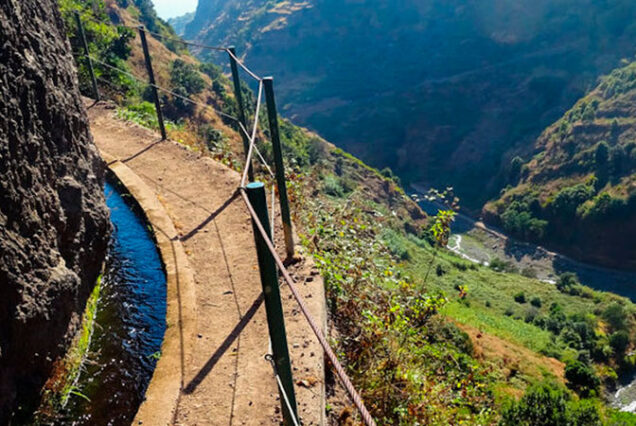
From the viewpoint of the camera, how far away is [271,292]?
81.5 inches

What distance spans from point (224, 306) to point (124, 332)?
2.97 feet

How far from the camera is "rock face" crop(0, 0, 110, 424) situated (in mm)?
2854

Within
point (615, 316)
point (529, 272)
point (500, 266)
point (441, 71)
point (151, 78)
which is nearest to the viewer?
point (151, 78)

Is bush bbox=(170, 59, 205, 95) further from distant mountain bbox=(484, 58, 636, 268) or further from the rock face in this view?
distant mountain bbox=(484, 58, 636, 268)

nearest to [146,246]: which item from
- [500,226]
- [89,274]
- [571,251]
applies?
[89,274]

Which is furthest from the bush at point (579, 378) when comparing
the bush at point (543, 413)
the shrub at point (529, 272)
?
the shrub at point (529, 272)

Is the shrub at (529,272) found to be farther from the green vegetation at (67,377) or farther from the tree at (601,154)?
the green vegetation at (67,377)

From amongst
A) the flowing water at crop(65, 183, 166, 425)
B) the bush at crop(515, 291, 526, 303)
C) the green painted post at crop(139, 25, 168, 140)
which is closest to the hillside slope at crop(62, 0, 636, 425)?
the bush at crop(515, 291, 526, 303)

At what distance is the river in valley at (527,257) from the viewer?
4034 centimetres

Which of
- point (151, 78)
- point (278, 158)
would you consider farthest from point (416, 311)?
point (151, 78)

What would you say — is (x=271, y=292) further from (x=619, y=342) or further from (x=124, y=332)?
(x=619, y=342)

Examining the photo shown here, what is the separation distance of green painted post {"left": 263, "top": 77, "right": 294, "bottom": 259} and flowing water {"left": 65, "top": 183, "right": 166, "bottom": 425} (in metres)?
1.38

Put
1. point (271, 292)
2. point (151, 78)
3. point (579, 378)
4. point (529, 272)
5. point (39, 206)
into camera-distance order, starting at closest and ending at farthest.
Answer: point (271, 292), point (39, 206), point (151, 78), point (579, 378), point (529, 272)

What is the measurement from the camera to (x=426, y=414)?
13.2 ft
